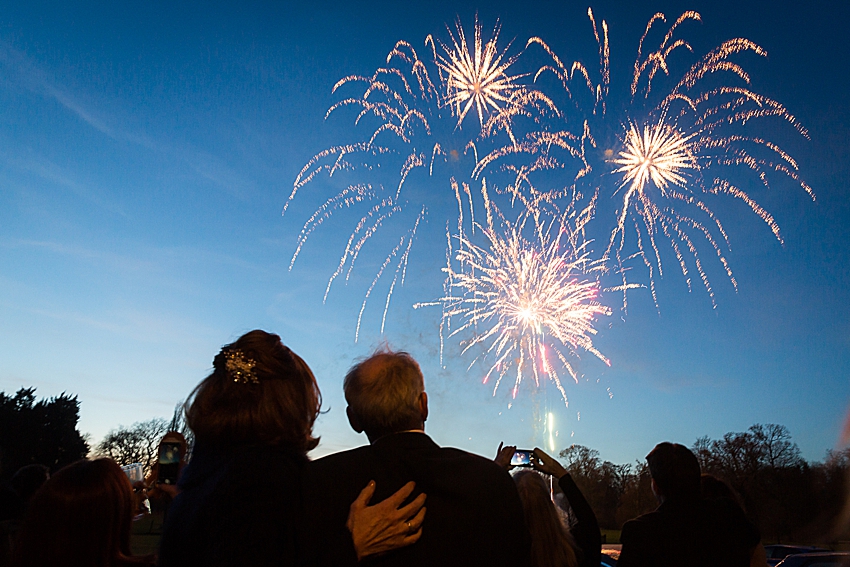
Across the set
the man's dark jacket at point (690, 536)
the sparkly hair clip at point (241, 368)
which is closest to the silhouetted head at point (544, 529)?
the man's dark jacket at point (690, 536)

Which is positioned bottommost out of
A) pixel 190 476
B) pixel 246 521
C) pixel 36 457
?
pixel 246 521

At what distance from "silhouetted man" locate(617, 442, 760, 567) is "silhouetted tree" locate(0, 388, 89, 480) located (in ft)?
158

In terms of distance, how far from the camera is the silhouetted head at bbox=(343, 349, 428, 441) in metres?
2.75

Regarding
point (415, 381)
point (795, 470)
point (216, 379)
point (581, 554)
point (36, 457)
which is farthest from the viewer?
point (795, 470)

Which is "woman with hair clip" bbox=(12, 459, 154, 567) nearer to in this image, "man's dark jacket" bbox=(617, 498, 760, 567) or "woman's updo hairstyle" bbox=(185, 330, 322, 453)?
"woman's updo hairstyle" bbox=(185, 330, 322, 453)

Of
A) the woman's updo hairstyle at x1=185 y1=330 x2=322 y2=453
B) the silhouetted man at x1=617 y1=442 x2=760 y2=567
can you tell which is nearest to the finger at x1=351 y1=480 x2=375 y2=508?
the woman's updo hairstyle at x1=185 y1=330 x2=322 y2=453

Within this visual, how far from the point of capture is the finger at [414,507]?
2.38 meters

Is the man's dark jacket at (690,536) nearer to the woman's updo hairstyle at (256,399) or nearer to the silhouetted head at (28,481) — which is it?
the woman's updo hairstyle at (256,399)

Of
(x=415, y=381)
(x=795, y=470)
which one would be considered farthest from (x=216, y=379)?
(x=795, y=470)

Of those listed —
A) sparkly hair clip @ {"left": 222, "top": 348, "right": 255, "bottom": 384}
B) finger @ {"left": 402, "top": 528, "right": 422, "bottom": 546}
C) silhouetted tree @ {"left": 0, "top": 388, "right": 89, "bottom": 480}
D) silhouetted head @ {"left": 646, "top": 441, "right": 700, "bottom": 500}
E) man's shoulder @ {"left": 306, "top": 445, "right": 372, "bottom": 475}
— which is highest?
silhouetted tree @ {"left": 0, "top": 388, "right": 89, "bottom": 480}

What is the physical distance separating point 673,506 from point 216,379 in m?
3.09

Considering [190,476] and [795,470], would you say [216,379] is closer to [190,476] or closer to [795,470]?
[190,476]

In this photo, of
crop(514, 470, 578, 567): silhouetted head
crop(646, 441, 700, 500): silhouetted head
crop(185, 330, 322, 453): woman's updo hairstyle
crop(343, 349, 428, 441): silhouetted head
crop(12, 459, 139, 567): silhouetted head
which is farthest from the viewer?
crop(646, 441, 700, 500): silhouetted head

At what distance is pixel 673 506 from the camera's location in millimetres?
3951
